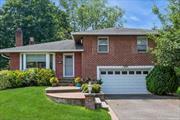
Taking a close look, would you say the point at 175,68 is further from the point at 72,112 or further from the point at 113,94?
the point at 72,112

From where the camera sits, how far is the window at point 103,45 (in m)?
29.5

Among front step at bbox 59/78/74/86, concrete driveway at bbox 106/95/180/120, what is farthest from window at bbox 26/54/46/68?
concrete driveway at bbox 106/95/180/120

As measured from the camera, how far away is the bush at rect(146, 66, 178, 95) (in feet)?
89.1

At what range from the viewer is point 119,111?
18.5m

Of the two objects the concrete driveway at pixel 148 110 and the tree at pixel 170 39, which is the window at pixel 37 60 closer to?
the tree at pixel 170 39

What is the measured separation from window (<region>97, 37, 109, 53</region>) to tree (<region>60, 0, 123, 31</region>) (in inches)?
1032

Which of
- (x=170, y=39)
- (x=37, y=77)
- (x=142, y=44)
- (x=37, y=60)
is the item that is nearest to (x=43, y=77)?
(x=37, y=77)

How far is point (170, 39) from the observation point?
25828 mm

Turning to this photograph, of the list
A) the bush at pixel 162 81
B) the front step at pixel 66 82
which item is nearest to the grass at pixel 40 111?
the front step at pixel 66 82

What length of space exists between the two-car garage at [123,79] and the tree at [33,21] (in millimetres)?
25258

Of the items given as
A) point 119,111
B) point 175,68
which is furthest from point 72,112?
point 175,68

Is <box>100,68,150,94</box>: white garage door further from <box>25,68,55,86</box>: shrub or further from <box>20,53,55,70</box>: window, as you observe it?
<box>20,53,55,70</box>: window

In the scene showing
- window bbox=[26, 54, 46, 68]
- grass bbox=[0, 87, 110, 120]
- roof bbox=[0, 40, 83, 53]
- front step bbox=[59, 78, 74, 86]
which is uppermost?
roof bbox=[0, 40, 83, 53]

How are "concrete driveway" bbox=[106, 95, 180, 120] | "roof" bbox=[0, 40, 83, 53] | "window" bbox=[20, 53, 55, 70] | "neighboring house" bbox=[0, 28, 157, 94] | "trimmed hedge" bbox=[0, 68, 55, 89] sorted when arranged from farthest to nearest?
"window" bbox=[20, 53, 55, 70] < "roof" bbox=[0, 40, 83, 53] < "neighboring house" bbox=[0, 28, 157, 94] < "trimmed hedge" bbox=[0, 68, 55, 89] < "concrete driveway" bbox=[106, 95, 180, 120]
